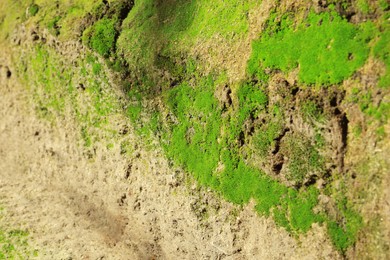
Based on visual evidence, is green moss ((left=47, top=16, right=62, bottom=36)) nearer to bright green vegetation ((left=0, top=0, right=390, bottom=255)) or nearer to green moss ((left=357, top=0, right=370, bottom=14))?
bright green vegetation ((left=0, top=0, right=390, bottom=255))

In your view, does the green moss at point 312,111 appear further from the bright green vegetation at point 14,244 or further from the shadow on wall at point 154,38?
the bright green vegetation at point 14,244

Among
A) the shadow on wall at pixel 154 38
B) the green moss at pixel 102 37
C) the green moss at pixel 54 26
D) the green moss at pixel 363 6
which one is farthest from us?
the green moss at pixel 54 26

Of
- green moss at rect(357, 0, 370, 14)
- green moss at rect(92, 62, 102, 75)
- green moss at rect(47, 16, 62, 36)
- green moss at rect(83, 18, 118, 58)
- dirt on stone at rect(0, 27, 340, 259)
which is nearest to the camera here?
green moss at rect(357, 0, 370, 14)

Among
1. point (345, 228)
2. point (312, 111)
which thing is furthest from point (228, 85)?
point (345, 228)

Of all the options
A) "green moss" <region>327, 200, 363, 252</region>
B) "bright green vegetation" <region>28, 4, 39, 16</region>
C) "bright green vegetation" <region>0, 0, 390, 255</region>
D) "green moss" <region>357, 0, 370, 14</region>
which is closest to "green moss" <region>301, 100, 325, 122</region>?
"bright green vegetation" <region>0, 0, 390, 255</region>

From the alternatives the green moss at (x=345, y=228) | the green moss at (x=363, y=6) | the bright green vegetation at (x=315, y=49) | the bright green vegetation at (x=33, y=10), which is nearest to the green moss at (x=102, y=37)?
the bright green vegetation at (x=33, y=10)

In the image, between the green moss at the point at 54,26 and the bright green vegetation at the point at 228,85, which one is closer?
the bright green vegetation at the point at 228,85

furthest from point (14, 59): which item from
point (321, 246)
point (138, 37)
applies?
point (321, 246)
